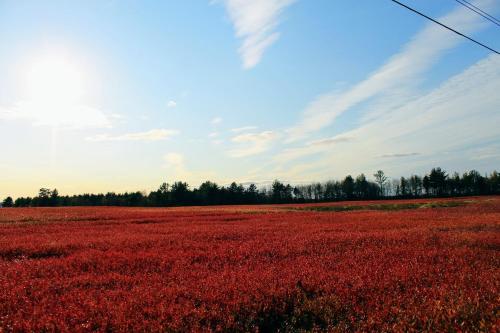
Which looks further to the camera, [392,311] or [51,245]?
[51,245]

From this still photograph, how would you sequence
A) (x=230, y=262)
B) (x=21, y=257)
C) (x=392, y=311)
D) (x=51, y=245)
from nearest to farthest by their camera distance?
Result: (x=392, y=311) < (x=230, y=262) < (x=21, y=257) < (x=51, y=245)

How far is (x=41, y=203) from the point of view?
425ft

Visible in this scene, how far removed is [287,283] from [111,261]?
21.6 ft

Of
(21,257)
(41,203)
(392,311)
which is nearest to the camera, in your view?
(392,311)

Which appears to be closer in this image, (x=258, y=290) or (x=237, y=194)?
(x=258, y=290)

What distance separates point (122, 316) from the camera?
6266mm

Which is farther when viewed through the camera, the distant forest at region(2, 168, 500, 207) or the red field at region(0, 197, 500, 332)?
the distant forest at region(2, 168, 500, 207)

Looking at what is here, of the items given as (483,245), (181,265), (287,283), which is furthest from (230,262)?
(483,245)

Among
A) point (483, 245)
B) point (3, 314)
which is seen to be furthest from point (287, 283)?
point (483, 245)

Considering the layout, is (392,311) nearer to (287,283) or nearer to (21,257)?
(287,283)

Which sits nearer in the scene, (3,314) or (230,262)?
(3,314)

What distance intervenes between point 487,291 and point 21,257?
1543cm

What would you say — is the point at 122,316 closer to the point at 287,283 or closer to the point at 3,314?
the point at 3,314

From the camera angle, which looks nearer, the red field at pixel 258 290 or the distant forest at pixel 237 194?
the red field at pixel 258 290
